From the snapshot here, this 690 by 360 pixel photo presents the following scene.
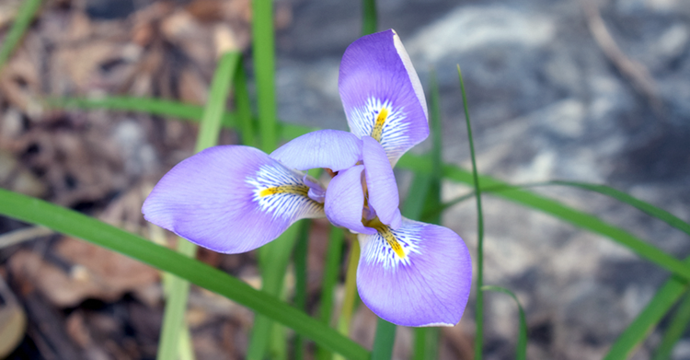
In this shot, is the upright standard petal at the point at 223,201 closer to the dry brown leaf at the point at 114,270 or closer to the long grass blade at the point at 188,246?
the long grass blade at the point at 188,246

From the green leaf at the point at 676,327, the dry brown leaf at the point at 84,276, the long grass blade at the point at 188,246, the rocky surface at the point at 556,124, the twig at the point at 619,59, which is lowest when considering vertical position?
the dry brown leaf at the point at 84,276

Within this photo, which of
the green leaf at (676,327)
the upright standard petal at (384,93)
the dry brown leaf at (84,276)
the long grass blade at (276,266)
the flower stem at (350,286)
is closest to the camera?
the upright standard petal at (384,93)

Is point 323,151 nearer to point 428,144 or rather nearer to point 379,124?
point 379,124

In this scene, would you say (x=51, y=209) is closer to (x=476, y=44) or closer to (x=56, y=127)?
(x=56, y=127)

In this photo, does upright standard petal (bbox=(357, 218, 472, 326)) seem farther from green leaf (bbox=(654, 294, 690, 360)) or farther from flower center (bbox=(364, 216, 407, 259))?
green leaf (bbox=(654, 294, 690, 360))

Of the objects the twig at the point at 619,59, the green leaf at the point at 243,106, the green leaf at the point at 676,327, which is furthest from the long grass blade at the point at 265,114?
the twig at the point at 619,59

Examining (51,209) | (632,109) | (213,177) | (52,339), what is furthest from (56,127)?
(632,109)

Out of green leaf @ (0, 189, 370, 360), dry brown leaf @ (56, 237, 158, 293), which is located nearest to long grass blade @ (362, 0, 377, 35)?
green leaf @ (0, 189, 370, 360)
